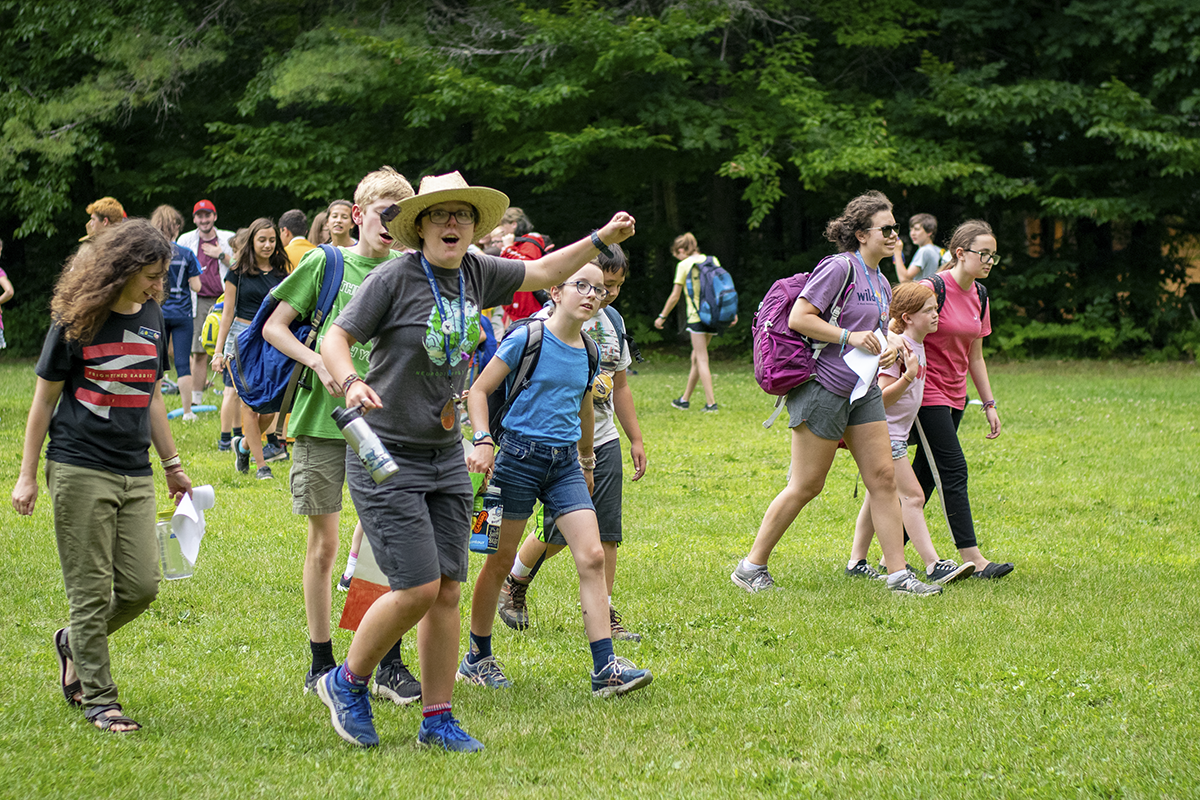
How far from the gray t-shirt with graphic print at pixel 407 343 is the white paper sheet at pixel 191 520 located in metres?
1.13

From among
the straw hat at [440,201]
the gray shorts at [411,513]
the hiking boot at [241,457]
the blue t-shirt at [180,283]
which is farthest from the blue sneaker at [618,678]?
the blue t-shirt at [180,283]

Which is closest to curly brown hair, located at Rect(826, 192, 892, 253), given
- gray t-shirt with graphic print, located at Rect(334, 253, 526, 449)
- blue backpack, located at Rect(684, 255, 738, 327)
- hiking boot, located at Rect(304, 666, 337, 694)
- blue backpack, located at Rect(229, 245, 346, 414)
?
blue backpack, located at Rect(229, 245, 346, 414)

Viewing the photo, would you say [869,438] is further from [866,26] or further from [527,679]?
[866,26]

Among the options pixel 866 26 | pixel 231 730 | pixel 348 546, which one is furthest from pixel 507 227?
pixel 866 26

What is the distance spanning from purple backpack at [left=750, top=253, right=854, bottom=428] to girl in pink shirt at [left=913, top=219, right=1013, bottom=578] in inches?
37.5

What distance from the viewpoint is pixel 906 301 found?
265 inches

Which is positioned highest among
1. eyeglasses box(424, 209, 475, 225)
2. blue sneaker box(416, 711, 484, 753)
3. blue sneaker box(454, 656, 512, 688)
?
eyeglasses box(424, 209, 475, 225)

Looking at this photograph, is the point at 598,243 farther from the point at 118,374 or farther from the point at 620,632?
the point at 620,632

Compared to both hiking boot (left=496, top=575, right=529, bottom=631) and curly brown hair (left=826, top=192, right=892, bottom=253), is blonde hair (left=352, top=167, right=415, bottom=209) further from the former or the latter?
curly brown hair (left=826, top=192, right=892, bottom=253)

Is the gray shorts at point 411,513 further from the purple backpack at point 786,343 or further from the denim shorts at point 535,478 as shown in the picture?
the purple backpack at point 786,343

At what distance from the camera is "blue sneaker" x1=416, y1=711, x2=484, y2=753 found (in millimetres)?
4129

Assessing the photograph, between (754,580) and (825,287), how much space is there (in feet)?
5.38

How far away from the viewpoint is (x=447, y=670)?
4.20m

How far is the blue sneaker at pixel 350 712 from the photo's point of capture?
418 centimetres
